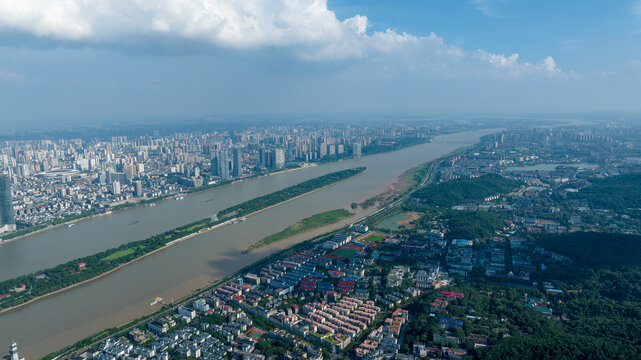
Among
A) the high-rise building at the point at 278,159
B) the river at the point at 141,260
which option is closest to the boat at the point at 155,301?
the river at the point at 141,260

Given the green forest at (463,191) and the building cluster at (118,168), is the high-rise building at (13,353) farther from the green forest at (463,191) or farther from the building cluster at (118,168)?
the green forest at (463,191)

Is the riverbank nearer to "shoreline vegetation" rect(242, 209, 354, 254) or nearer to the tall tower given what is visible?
"shoreline vegetation" rect(242, 209, 354, 254)

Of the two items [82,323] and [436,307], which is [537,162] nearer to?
[436,307]

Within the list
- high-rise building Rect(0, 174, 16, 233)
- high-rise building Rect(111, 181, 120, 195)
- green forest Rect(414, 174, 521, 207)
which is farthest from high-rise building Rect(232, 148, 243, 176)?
high-rise building Rect(0, 174, 16, 233)

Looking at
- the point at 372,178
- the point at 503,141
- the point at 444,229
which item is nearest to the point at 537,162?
the point at 503,141

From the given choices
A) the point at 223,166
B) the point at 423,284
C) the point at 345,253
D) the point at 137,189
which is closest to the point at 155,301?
the point at 345,253

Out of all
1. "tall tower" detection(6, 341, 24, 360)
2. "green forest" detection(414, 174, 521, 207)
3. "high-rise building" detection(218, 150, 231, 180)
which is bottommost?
"tall tower" detection(6, 341, 24, 360)
